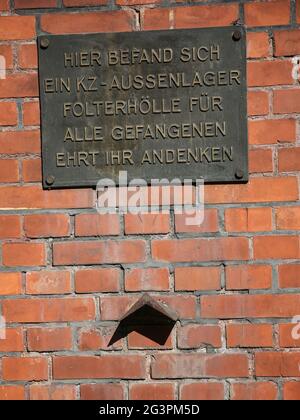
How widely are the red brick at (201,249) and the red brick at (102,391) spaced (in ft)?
1.44

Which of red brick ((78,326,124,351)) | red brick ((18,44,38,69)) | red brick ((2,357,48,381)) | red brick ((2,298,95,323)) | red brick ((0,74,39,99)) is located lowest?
red brick ((2,357,48,381))

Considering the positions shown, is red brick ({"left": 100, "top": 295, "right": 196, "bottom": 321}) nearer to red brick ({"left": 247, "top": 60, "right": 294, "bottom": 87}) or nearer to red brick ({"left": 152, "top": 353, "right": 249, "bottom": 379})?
red brick ({"left": 152, "top": 353, "right": 249, "bottom": 379})

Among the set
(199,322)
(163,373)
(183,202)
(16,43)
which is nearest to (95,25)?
(16,43)

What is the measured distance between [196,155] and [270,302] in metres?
0.52

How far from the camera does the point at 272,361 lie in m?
2.07

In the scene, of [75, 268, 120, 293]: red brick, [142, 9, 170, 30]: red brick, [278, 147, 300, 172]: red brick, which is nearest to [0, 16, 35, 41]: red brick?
[142, 9, 170, 30]: red brick

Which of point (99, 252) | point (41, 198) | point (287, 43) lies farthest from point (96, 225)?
point (287, 43)

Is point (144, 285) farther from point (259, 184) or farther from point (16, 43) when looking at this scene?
point (16, 43)

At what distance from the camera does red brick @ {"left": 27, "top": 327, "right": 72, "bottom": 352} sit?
2.11m

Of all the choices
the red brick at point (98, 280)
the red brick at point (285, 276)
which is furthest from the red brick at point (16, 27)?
the red brick at point (285, 276)

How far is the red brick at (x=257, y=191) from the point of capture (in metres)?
2.06

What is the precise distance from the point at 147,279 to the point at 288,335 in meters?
0.48

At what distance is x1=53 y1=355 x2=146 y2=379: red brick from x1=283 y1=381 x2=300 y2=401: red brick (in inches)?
17.9
